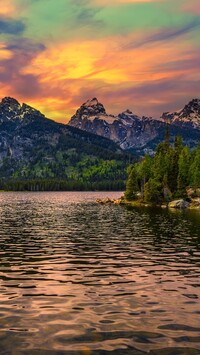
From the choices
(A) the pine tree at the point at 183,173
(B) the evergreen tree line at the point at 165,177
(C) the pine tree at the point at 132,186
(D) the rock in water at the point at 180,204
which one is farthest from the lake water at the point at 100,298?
(C) the pine tree at the point at 132,186

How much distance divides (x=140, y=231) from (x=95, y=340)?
4692 cm

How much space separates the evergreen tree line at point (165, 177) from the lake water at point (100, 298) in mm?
95634

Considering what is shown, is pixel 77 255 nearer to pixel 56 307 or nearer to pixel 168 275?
pixel 168 275

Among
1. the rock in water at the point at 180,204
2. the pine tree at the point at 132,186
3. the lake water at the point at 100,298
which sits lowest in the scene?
the lake water at the point at 100,298

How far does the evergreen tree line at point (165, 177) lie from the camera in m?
147

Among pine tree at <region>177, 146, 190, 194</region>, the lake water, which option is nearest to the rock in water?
pine tree at <region>177, 146, 190, 194</region>

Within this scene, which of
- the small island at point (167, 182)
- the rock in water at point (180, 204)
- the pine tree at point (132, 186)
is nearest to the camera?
the rock in water at point (180, 204)

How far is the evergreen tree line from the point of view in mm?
146837

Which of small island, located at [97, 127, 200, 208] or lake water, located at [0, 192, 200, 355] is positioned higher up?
small island, located at [97, 127, 200, 208]

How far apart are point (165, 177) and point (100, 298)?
13133 cm

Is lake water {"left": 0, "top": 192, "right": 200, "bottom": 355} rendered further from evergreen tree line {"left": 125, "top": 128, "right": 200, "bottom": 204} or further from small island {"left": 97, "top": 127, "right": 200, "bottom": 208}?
evergreen tree line {"left": 125, "top": 128, "right": 200, "bottom": 204}

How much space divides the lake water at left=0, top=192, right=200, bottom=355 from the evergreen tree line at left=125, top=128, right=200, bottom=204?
95634mm

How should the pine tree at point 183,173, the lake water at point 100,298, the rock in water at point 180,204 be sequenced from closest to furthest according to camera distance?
the lake water at point 100,298
the rock in water at point 180,204
the pine tree at point 183,173

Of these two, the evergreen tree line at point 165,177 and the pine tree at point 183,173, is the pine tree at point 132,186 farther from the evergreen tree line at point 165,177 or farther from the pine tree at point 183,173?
the pine tree at point 183,173
